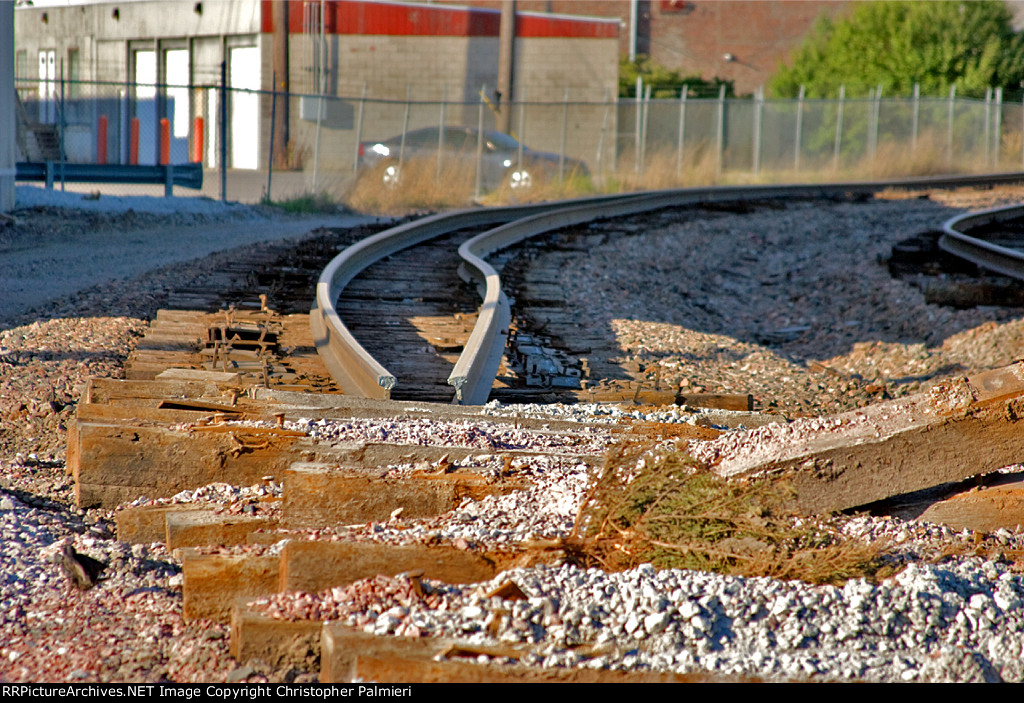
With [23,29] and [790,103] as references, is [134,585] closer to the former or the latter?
[790,103]

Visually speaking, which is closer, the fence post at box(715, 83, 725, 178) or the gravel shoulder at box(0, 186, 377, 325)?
the gravel shoulder at box(0, 186, 377, 325)

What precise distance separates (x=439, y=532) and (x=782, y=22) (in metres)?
54.0

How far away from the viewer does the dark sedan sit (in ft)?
76.0

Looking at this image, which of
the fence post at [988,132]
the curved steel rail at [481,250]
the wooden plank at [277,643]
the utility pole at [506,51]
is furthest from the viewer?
the fence post at [988,132]

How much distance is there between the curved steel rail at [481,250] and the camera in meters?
5.75

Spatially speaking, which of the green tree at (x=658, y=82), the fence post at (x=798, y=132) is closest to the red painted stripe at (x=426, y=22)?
the fence post at (x=798, y=132)

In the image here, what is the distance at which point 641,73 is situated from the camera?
144 ft

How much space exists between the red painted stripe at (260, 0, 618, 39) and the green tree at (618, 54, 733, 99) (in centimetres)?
807

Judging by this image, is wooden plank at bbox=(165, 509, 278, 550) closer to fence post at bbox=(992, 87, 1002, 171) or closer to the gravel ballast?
the gravel ballast

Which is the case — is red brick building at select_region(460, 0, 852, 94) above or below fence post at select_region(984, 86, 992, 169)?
above

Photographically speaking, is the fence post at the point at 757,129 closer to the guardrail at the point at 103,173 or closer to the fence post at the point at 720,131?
the fence post at the point at 720,131

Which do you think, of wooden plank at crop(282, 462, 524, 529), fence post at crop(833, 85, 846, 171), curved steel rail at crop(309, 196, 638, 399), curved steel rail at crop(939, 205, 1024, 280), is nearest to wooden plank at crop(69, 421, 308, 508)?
wooden plank at crop(282, 462, 524, 529)

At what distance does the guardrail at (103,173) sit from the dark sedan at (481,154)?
5.63 metres
